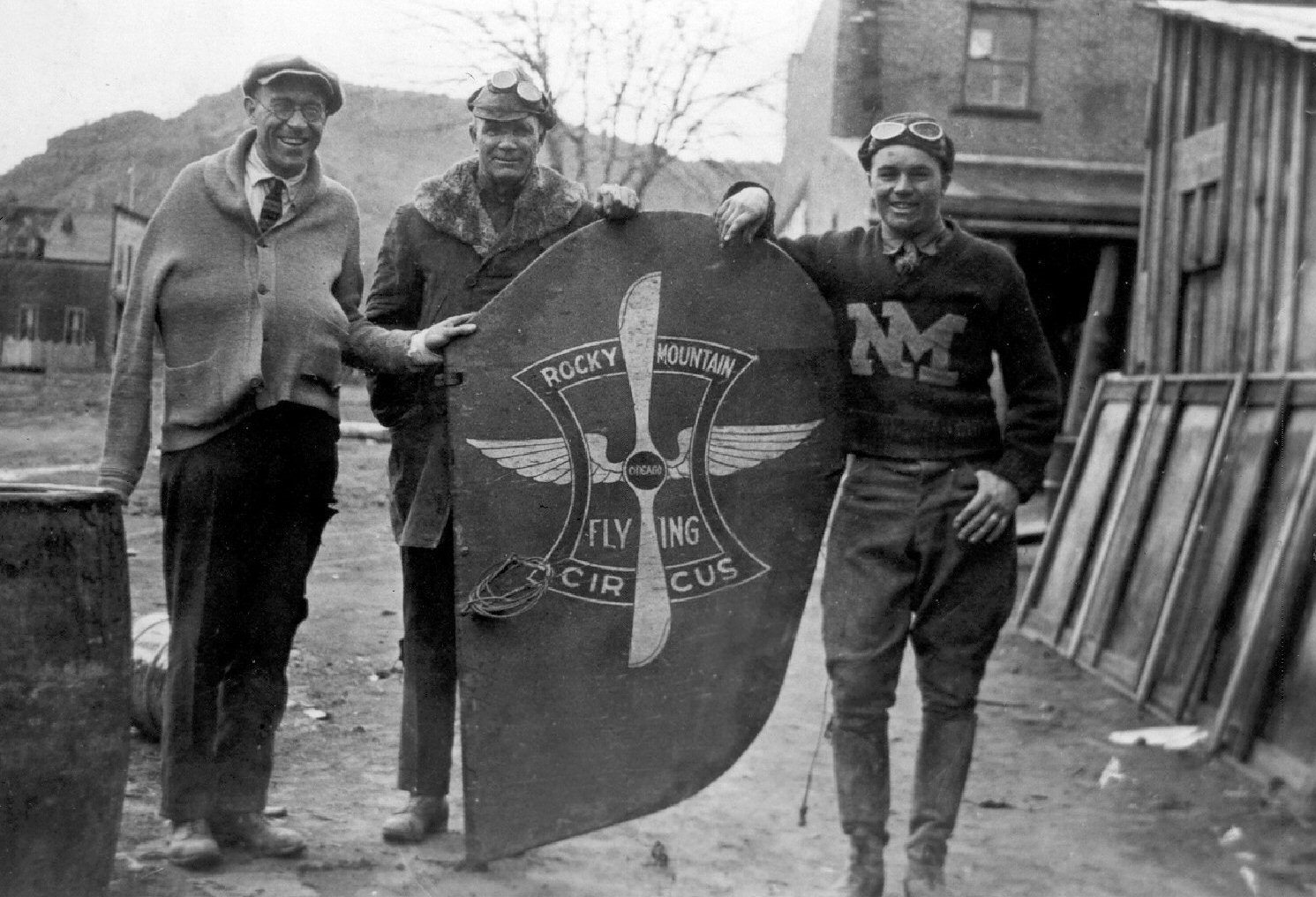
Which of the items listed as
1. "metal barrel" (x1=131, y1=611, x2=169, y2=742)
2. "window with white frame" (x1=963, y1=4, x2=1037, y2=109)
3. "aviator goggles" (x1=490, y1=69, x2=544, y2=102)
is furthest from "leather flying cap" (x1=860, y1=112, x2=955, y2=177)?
"window with white frame" (x1=963, y1=4, x2=1037, y2=109)

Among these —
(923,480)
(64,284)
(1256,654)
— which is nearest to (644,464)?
(923,480)

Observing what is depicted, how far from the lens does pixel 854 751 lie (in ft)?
11.3

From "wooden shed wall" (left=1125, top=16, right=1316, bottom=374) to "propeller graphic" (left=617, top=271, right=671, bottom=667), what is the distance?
→ 3.78 m

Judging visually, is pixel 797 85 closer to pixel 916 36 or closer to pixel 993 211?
pixel 916 36

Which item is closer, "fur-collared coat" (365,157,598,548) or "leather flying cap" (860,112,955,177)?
→ "leather flying cap" (860,112,955,177)

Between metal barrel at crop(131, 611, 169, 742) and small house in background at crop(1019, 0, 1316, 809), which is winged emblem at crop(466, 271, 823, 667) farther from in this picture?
small house in background at crop(1019, 0, 1316, 809)

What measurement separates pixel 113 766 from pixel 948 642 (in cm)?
200

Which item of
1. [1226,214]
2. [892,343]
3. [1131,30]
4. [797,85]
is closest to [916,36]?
[1131,30]

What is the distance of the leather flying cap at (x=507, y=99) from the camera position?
367 centimetres

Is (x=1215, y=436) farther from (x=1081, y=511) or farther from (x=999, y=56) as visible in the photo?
(x=999, y=56)

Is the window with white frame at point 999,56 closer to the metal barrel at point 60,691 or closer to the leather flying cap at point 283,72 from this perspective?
the leather flying cap at point 283,72

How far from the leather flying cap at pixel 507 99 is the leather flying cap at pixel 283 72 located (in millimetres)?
389

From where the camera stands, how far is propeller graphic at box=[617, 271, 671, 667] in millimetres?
3457

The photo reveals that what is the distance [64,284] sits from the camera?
23969mm
